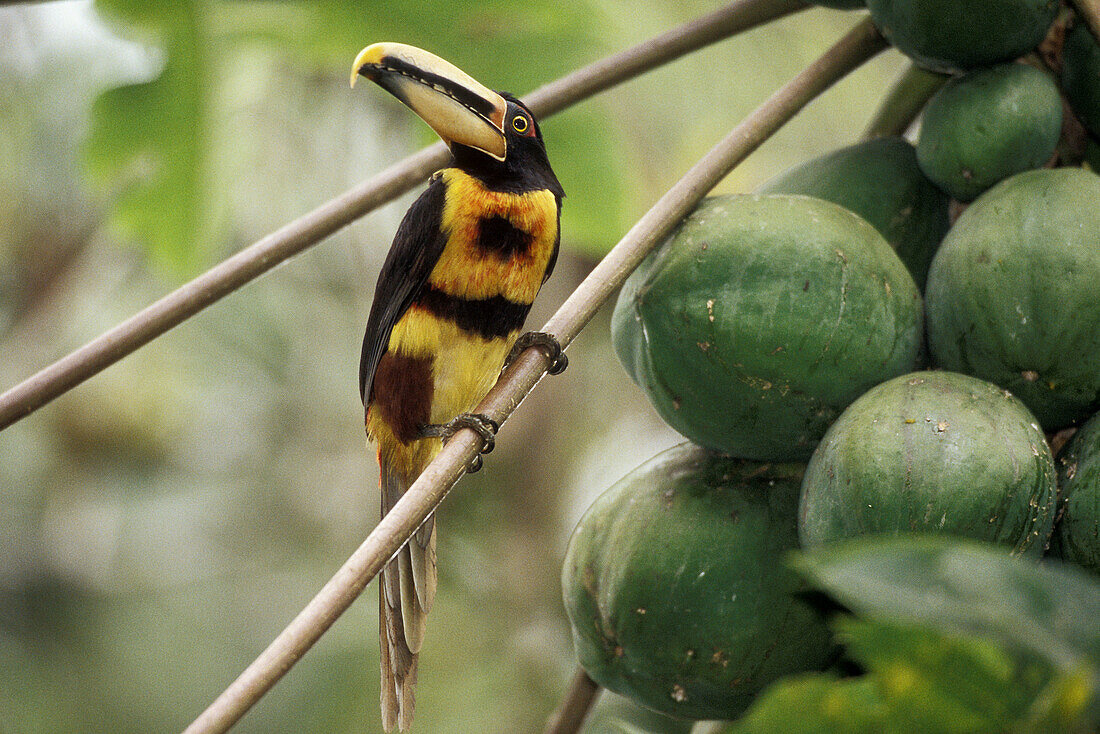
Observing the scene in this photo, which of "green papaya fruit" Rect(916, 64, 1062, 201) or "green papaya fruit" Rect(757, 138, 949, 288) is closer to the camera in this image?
"green papaya fruit" Rect(916, 64, 1062, 201)

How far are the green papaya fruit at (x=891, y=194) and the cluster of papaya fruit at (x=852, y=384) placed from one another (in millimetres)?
62

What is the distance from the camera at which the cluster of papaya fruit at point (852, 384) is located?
4.18ft

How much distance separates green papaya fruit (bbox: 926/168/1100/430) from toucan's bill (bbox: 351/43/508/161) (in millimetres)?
720

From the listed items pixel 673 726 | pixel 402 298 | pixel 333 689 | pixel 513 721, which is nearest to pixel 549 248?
pixel 402 298

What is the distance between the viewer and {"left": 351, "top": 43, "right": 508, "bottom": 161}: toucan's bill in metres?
1.56

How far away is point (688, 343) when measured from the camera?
1470 millimetres

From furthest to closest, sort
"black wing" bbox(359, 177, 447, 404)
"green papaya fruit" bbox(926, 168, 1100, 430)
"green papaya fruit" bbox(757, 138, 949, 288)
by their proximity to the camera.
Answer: "black wing" bbox(359, 177, 447, 404), "green papaya fruit" bbox(757, 138, 949, 288), "green papaya fruit" bbox(926, 168, 1100, 430)

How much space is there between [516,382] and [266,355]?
151 inches

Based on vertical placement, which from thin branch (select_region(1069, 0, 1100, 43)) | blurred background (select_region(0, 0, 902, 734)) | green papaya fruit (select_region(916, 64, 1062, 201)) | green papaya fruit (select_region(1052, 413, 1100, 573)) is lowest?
blurred background (select_region(0, 0, 902, 734))

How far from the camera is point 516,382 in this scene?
4.46 feet

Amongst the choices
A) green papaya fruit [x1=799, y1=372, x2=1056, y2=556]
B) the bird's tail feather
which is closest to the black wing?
the bird's tail feather

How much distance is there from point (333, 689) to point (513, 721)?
0.89m

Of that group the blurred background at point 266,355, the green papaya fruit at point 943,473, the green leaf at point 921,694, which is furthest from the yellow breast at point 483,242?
the green leaf at point 921,694

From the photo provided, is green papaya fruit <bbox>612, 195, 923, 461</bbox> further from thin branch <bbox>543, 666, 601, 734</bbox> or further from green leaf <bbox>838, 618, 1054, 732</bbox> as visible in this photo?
green leaf <bbox>838, 618, 1054, 732</bbox>
